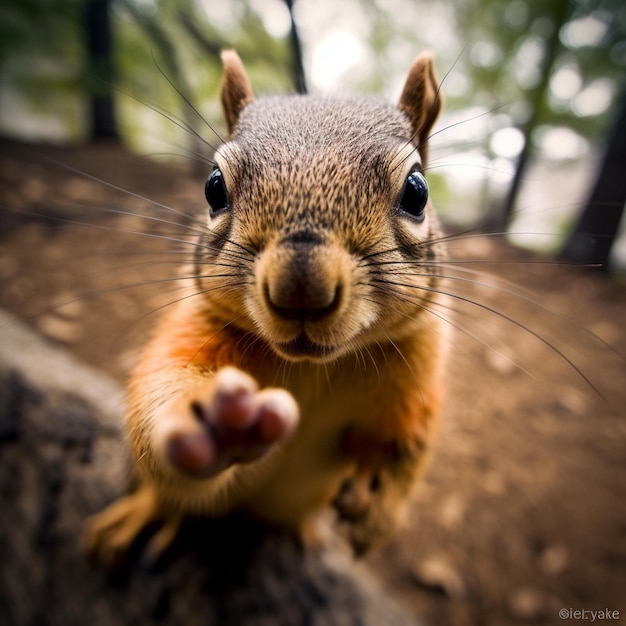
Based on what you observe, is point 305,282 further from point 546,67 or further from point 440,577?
point 546,67

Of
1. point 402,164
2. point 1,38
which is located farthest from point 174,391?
point 1,38

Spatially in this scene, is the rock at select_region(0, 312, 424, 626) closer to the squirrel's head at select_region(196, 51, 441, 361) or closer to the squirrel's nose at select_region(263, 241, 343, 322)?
the squirrel's head at select_region(196, 51, 441, 361)

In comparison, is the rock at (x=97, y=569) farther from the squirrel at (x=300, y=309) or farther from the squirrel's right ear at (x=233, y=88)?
the squirrel's right ear at (x=233, y=88)

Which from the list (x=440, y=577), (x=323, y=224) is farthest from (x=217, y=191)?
(x=440, y=577)

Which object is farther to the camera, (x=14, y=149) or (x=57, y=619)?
(x=14, y=149)

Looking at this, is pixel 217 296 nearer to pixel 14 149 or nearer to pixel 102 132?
pixel 14 149

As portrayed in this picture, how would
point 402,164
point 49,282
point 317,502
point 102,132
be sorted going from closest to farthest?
1. point 402,164
2. point 317,502
3. point 49,282
4. point 102,132

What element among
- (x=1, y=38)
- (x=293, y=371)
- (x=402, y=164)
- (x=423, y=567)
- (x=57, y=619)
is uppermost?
(x=1, y=38)
